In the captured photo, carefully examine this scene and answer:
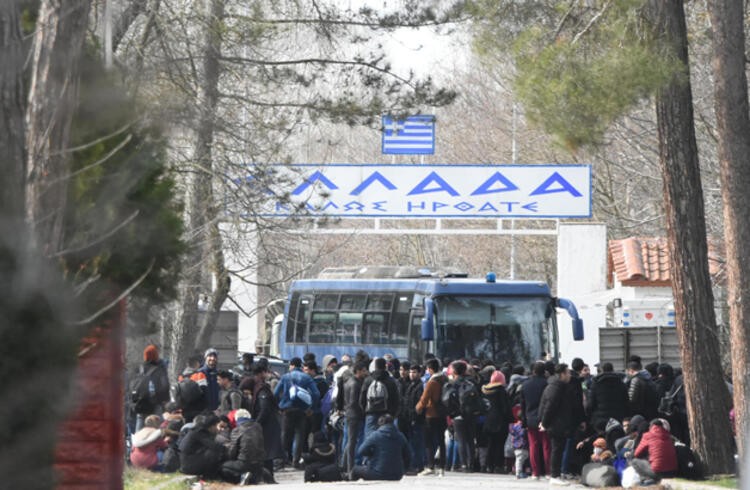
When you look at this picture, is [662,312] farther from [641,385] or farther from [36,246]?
[36,246]

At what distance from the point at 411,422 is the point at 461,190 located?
13143 millimetres

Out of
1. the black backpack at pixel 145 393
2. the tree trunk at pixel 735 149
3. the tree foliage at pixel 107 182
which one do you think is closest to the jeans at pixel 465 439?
the black backpack at pixel 145 393

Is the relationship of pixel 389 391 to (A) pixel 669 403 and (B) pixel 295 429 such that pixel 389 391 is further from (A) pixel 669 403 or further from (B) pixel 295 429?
(A) pixel 669 403

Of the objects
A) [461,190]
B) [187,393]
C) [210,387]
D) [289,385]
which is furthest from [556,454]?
[461,190]

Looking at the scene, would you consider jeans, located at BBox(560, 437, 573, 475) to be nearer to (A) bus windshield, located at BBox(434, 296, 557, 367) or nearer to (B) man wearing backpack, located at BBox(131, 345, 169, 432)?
(B) man wearing backpack, located at BBox(131, 345, 169, 432)

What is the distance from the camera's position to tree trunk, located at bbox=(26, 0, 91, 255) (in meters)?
10.1

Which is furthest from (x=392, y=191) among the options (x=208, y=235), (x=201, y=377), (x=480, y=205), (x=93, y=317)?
(x=93, y=317)

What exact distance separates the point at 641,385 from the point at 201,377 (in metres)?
5.80

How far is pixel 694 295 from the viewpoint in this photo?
19891mm

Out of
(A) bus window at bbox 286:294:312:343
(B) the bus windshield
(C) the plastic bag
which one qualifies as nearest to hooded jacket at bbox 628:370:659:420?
(C) the plastic bag

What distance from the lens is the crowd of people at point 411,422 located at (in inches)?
781

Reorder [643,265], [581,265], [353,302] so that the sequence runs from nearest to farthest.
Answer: [353,302]
[581,265]
[643,265]

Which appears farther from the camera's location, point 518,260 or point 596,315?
point 518,260

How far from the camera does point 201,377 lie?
21766 mm
